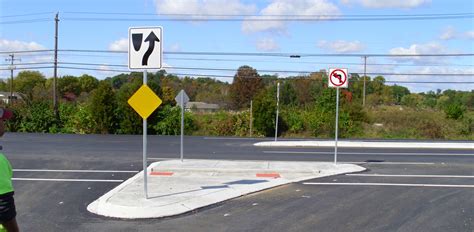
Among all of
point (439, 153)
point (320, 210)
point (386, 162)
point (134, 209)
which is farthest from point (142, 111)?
point (439, 153)

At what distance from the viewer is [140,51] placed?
871 centimetres

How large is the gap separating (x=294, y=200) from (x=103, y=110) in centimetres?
2393

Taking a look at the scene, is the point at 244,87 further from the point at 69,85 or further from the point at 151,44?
the point at 151,44

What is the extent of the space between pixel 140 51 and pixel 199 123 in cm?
2652

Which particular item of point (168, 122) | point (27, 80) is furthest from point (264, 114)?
point (27, 80)

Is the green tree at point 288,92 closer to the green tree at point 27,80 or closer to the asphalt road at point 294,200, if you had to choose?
the asphalt road at point 294,200

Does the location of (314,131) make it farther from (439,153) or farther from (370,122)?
(439,153)

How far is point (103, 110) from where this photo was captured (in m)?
31.0

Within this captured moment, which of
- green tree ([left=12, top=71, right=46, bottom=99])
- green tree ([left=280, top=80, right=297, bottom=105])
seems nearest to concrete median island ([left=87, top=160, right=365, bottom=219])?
green tree ([left=280, top=80, right=297, bottom=105])

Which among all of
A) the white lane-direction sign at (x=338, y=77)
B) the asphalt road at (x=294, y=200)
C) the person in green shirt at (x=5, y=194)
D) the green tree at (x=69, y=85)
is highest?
the green tree at (x=69, y=85)

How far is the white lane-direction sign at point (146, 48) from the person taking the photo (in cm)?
867

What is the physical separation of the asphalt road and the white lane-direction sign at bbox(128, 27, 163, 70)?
268cm

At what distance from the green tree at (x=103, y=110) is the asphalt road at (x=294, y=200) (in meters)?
14.7

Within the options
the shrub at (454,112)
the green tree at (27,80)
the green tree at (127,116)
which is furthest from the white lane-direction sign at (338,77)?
the green tree at (27,80)
